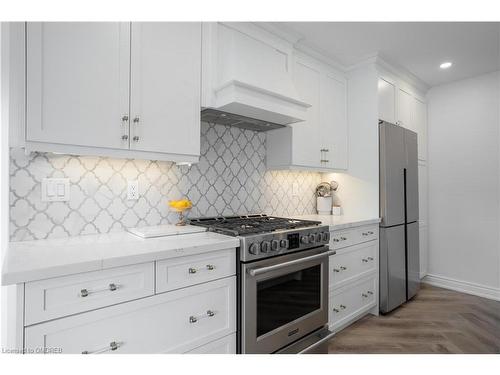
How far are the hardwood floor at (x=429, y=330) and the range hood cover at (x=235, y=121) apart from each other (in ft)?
5.55

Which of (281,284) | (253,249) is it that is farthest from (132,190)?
(281,284)

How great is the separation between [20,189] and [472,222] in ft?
13.9

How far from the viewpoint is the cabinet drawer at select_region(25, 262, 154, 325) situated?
1060 millimetres

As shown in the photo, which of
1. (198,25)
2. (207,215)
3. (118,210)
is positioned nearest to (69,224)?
(118,210)

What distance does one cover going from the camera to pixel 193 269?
1.45 metres

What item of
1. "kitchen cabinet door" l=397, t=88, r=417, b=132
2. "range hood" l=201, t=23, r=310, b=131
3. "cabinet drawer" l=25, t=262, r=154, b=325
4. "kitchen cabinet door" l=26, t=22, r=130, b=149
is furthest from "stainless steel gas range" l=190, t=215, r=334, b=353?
"kitchen cabinet door" l=397, t=88, r=417, b=132

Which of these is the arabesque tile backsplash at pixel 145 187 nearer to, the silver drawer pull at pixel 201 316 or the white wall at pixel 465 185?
the silver drawer pull at pixel 201 316

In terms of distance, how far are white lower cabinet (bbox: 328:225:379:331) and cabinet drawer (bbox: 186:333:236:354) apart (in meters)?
0.97

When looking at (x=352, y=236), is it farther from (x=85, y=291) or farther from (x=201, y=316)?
(x=85, y=291)

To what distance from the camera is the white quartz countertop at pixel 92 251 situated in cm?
107

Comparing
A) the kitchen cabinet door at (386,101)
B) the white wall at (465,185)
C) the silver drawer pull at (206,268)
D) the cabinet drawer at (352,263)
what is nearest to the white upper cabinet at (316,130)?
the kitchen cabinet door at (386,101)

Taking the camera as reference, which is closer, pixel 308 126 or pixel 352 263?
pixel 352 263

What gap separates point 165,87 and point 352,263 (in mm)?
2002

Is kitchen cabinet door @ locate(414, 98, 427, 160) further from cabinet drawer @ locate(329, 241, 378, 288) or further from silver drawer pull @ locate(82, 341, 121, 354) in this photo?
silver drawer pull @ locate(82, 341, 121, 354)
